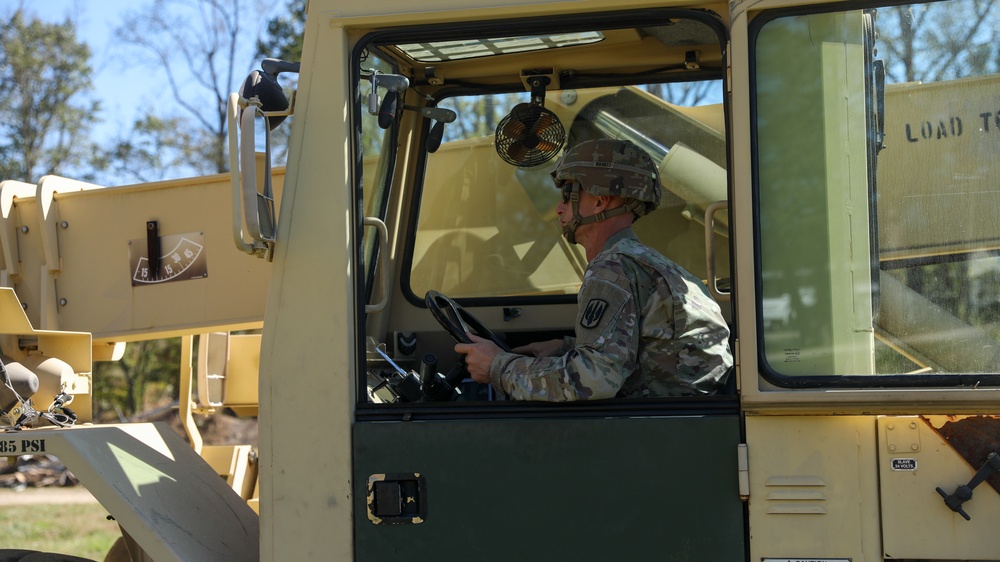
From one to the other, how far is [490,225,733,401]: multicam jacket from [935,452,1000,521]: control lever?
651 mm

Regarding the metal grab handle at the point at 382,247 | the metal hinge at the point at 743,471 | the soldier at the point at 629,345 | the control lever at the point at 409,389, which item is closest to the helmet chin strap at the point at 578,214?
the soldier at the point at 629,345

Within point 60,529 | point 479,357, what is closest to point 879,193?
point 479,357

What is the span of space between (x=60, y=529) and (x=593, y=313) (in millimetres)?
7940

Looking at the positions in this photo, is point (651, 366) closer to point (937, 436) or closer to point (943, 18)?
point (937, 436)

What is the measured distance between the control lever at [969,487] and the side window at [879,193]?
19 centimetres

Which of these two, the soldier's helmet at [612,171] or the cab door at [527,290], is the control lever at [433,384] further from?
the soldier's helmet at [612,171]

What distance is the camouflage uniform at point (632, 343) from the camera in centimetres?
257

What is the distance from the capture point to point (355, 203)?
2.67m

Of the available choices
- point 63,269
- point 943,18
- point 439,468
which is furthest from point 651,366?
point 63,269

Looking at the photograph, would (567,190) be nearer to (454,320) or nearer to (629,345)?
(454,320)

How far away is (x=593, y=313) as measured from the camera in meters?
2.66

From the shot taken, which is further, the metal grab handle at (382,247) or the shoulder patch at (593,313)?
the metal grab handle at (382,247)

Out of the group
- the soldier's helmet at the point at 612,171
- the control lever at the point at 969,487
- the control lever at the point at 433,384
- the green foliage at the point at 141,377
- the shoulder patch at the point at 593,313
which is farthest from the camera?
the green foliage at the point at 141,377

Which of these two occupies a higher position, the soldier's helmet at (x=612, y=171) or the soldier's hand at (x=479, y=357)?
the soldier's helmet at (x=612, y=171)
